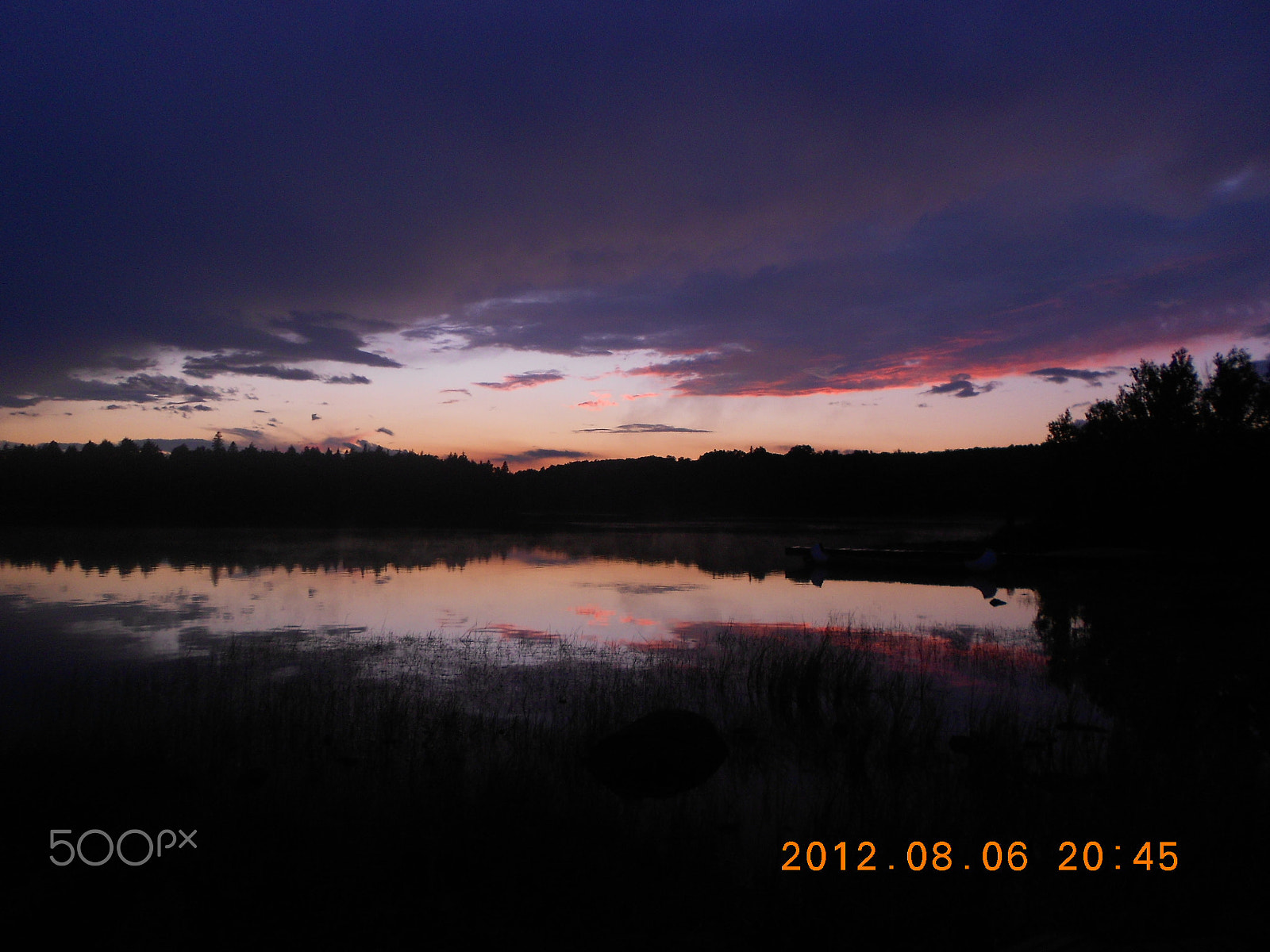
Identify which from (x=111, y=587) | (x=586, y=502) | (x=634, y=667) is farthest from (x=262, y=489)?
(x=634, y=667)

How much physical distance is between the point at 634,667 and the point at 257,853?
23.6 ft

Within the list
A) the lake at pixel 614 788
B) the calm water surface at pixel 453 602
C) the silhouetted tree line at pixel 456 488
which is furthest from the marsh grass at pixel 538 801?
the silhouetted tree line at pixel 456 488

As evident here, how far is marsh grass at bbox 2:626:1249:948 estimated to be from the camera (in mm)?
4203

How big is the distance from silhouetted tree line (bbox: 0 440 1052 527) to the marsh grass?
56051 mm

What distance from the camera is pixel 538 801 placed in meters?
5.73

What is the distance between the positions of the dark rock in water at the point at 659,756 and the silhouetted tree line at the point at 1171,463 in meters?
33.4

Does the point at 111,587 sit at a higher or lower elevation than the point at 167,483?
lower

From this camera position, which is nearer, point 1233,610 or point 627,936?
point 627,936

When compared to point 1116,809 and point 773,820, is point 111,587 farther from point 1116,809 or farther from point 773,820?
point 1116,809

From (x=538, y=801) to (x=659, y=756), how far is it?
1357 millimetres

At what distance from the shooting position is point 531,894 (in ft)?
14.4
